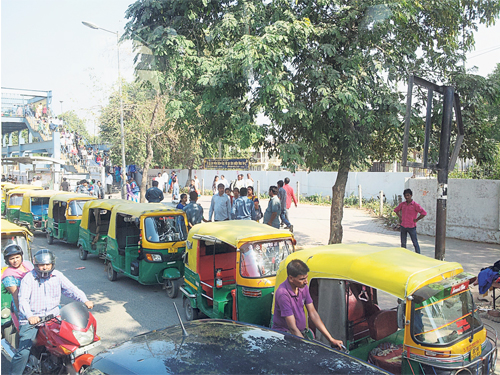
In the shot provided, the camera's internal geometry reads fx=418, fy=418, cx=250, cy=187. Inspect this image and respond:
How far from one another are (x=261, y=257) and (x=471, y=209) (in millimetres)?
9392

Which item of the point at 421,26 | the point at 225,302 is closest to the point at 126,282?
the point at 225,302

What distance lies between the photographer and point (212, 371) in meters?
2.52

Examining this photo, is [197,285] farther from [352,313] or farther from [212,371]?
[212,371]

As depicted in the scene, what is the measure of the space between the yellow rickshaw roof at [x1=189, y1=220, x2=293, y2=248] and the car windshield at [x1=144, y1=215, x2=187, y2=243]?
1.71m

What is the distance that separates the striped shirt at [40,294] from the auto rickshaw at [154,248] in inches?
142

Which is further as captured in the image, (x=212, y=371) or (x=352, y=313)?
(x=352, y=313)

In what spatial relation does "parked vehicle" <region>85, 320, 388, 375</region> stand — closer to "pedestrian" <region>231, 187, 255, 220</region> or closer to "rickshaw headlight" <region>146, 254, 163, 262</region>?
"rickshaw headlight" <region>146, 254, 163, 262</region>

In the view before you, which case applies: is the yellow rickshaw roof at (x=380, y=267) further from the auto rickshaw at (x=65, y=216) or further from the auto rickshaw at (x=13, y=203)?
the auto rickshaw at (x=13, y=203)

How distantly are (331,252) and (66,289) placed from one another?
3.10m

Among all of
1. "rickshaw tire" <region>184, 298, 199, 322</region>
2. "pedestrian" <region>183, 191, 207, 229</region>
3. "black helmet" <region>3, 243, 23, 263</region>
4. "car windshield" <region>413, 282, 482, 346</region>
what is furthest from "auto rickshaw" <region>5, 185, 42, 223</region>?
"car windshield" <region>413, 282, 482, 346</region>

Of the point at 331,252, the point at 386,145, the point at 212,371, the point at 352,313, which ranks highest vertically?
the point at 386,145

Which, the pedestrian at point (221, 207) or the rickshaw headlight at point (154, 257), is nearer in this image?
the rickshaw headlight at point (154, 257)

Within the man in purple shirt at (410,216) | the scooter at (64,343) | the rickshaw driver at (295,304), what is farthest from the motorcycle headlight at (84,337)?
the man in purple shirt at (410,216)

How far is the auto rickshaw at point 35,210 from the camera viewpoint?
49.7ft
